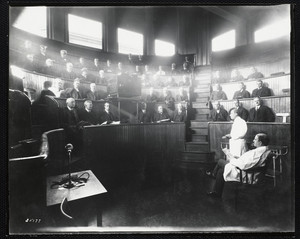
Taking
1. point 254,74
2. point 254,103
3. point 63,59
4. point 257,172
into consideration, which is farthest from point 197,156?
point 63,59

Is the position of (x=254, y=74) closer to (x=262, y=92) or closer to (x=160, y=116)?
(x=262, y=92)

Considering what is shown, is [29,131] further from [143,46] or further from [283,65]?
[283,65]

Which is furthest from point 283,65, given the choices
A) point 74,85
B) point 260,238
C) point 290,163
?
point 74,85

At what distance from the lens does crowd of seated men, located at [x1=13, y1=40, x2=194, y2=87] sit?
63.9 inches

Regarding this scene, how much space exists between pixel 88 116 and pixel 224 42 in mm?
1854

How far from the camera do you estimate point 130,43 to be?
6.33 ft

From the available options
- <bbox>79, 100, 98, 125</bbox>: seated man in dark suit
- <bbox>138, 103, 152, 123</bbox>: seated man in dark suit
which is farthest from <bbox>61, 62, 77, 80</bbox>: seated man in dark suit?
<bbox>138, 103, 152, 123</bbox>: seated man in dark suit

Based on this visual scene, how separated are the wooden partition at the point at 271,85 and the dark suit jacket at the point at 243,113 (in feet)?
0.56

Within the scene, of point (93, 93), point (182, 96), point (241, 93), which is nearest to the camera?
point (241, 93)

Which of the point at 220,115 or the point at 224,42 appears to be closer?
the point at 220,115

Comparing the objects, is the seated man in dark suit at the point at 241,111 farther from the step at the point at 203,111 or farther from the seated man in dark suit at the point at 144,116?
the seated man in dark suit at the point at 144,116

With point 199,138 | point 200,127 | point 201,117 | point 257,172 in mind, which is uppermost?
point 201,117

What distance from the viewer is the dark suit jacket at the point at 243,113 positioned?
1.70m

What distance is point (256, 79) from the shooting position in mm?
1753
